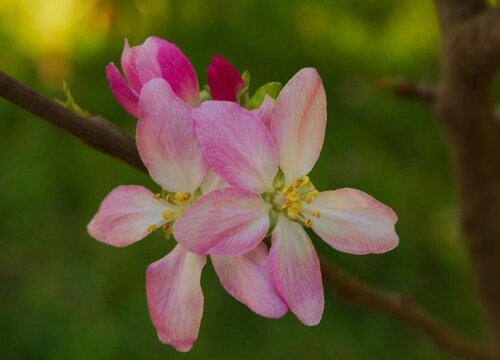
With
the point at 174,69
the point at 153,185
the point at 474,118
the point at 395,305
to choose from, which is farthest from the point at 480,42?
the point at 153,185

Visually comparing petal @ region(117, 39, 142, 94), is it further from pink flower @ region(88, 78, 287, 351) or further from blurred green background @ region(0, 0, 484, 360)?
blurred green background @ region(0, 0, 484, 360)

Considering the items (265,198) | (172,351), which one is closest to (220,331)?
(172,351)

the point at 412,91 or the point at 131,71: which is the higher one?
the point at 131,71

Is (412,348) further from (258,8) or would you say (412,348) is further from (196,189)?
(196,189)

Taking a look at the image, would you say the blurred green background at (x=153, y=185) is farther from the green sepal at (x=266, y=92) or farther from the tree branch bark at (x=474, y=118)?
the green sepal at (x=266, y=92)

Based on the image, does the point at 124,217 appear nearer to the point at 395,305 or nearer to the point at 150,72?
the point at 150,72

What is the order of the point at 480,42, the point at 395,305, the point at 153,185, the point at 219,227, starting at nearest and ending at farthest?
the point at 219,227
the point at 480,42
the point at 395,305
the point at 153,185

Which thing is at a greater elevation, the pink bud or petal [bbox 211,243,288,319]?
the pink bud

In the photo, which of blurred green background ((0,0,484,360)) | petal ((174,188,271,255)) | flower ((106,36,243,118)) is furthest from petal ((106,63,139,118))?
blurred green background ((0,0,484,360))
